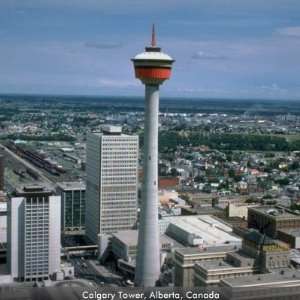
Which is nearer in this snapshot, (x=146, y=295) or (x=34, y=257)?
(x=146, y=295)

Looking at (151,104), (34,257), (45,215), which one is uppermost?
(151,104)

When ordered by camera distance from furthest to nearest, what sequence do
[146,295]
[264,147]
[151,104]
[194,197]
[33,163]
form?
[264,147]
[33,163]
[194,197]
[151,104]
[146,295]

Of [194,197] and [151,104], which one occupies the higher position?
[151,104]

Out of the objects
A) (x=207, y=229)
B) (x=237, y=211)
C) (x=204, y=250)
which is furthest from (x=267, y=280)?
(x=237, y=211)

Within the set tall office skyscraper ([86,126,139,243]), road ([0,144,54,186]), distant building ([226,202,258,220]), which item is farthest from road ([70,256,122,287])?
road ([0,144,54,186])

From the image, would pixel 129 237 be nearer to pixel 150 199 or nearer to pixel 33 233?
pixel 150 199

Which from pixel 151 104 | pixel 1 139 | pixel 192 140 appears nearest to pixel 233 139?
pixel 192 140

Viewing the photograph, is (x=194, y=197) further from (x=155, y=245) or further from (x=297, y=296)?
(x=297, y=296)

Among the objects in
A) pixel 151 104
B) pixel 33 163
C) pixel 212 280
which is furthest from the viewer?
pixel 33 163
